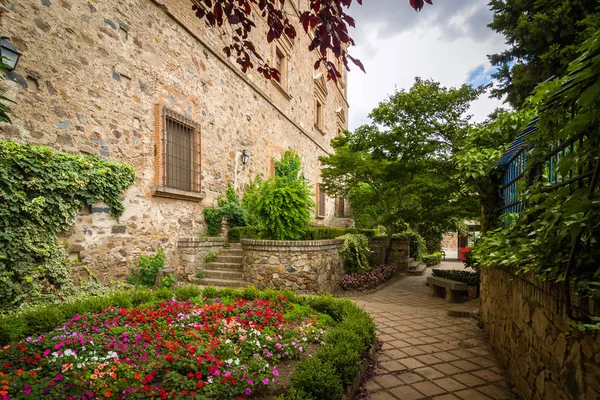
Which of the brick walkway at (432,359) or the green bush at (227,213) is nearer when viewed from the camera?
the brick walkway at (432,359)

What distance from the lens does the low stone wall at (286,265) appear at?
22.8 ft

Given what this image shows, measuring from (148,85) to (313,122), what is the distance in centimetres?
1058

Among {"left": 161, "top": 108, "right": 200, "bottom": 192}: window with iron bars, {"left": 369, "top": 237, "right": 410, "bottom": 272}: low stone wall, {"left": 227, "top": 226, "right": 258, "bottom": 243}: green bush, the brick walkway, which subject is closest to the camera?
the brick walkway

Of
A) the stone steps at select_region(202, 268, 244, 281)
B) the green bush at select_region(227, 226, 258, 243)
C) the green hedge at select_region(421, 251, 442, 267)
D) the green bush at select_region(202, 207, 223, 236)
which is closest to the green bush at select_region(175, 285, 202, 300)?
the stone steps at select_region(202, 268, 244, 281)

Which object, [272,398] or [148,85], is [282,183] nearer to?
[148,85]

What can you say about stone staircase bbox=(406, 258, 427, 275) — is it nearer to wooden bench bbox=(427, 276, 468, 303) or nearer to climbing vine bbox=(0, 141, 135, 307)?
wooden bench bbox=(427, 276, 468, 303)

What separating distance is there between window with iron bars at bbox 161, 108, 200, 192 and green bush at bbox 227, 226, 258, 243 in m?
1.60

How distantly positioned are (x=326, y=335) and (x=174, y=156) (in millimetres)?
6123

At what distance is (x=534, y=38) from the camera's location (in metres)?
7.83

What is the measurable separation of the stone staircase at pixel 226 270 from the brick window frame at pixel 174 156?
1.70m

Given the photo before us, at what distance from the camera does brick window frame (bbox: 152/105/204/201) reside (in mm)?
7383

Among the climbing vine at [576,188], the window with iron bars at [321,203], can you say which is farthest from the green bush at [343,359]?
the window with iron bars at [321,203]

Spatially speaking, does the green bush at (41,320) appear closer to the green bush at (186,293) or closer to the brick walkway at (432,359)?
the green bush at (186,293)

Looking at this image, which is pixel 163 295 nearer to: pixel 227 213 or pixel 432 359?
pixel 432 359
